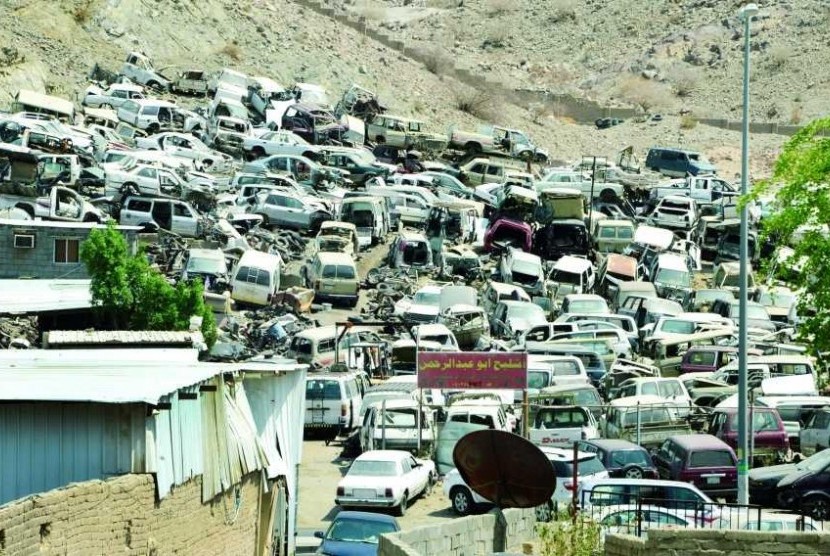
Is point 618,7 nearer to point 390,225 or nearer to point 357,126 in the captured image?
point 357,126

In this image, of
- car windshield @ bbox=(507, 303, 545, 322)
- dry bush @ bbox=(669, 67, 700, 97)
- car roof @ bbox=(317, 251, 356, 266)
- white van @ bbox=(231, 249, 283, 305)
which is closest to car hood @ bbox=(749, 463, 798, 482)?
car windshield @ bbox=(507, 303, 545, 322)

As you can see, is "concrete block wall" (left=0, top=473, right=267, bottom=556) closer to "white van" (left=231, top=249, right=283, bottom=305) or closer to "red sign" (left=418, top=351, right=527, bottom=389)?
"red sign" (left=418, top=351, right=527, bottom=389)

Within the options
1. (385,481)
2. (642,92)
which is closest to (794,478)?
(385,481)

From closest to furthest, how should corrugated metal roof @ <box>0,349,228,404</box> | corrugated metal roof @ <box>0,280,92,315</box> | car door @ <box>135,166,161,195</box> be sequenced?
corrugated metal roof @ <box>0,349,228,404</box> < corrugated metal roof @ <box>0,280,92,315</box> < car door @ <box>135,166,161,195</box>

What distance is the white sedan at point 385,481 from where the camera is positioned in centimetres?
2942

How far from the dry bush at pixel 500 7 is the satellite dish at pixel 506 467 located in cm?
10303

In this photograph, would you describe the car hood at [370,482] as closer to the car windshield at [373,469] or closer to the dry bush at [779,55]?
the car windshield at [373,469]

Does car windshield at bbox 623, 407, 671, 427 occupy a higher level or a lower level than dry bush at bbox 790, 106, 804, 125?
lower

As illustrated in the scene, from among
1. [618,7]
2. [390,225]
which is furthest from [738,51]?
[390,225]

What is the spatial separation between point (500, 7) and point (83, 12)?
4153 centimetres

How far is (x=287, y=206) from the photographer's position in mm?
58156

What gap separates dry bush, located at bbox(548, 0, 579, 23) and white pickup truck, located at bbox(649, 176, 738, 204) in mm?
49681

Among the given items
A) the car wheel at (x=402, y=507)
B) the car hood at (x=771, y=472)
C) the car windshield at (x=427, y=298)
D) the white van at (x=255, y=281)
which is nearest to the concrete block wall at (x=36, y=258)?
the white van at (x=255, y=281)

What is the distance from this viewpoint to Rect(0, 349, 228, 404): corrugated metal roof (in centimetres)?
1934
